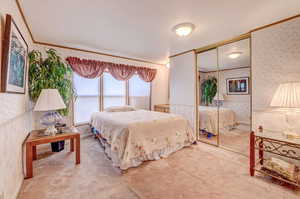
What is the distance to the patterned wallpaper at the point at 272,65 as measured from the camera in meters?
2.00

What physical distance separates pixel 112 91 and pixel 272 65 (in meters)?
3.76

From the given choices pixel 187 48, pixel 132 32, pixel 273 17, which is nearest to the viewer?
pixel 273 17

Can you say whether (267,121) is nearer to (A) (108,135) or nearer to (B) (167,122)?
(B) (167,122)

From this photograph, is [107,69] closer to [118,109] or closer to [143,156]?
[118,109]

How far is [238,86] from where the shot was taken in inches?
108

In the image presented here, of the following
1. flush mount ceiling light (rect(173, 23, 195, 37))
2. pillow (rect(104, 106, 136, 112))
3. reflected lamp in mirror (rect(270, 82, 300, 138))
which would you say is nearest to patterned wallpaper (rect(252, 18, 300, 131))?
reflected lamp in mirror (rect(270, 82, 300, 138))

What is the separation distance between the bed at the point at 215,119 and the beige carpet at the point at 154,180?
68 centimetres

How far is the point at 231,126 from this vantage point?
2.95 meters

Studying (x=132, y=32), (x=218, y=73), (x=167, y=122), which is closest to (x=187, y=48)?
(x=218, y=73)

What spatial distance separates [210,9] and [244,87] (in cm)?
163

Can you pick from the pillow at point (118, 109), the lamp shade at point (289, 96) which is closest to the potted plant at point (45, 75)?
the pillow at point (118, 109)

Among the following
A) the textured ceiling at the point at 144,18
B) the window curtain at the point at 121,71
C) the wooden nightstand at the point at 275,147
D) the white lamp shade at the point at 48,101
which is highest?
the textured ceiling at the point at 144,18

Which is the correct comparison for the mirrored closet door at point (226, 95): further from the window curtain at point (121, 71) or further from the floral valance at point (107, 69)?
the window curtain at point (121, 71)

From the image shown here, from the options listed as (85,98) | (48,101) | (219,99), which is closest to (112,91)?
(85,98)
